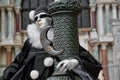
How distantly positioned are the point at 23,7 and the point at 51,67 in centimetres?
1040

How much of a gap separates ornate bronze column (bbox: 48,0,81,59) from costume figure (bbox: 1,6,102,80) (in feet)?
0.39

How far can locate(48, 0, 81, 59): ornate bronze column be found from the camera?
2.88 meters

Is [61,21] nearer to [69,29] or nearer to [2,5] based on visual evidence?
[69,29]

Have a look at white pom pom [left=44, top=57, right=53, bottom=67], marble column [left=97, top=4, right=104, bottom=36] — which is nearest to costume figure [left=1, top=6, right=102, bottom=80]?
white pom pom [left=44, top=57, right=53, bottom=67]

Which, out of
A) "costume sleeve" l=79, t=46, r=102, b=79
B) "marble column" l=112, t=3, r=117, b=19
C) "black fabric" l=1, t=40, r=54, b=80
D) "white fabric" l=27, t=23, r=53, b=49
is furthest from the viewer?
"marble column" l=112, t=3, r=117, b=19

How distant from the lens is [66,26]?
290 cm

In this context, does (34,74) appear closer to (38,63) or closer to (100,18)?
(38,63)

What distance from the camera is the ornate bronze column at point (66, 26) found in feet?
9.45

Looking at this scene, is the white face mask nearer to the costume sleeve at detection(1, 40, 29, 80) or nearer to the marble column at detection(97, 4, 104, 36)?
the costume sleeve at detection(1, 40, 29, 80)

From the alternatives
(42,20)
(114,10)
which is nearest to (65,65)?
(42,20)

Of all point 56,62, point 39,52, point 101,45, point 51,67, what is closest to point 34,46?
point 39,52

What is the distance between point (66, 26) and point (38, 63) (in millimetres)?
766

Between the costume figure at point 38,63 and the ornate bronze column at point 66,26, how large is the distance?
119 millimetres

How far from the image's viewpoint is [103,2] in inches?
522
